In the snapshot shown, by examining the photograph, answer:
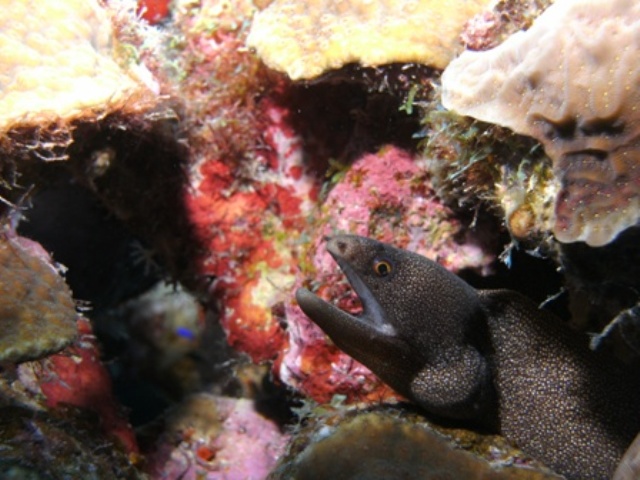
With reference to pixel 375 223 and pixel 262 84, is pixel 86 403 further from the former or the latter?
pixel 262 84

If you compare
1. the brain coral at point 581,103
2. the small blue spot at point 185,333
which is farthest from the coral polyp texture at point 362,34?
the small blue spot at point 185,333

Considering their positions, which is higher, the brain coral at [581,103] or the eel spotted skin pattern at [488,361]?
the brain coral at [581,103]

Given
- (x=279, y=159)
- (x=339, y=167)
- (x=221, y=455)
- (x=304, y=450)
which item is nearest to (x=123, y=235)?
(x=279, y=159)

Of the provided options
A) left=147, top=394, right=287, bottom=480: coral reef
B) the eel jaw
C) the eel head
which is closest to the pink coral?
left=147, top=394, right=287, bottom=480: coral reef

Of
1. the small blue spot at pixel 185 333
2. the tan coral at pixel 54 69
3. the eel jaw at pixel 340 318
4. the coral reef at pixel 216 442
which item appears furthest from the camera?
the small blue spot at pixel 185 333

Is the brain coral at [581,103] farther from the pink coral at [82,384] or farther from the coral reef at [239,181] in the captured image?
the pink coral at [82,384]

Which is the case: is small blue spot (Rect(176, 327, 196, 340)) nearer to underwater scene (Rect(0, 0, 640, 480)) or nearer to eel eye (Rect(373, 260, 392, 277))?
underwater scene (Rect(0, 0, 640, 480))
